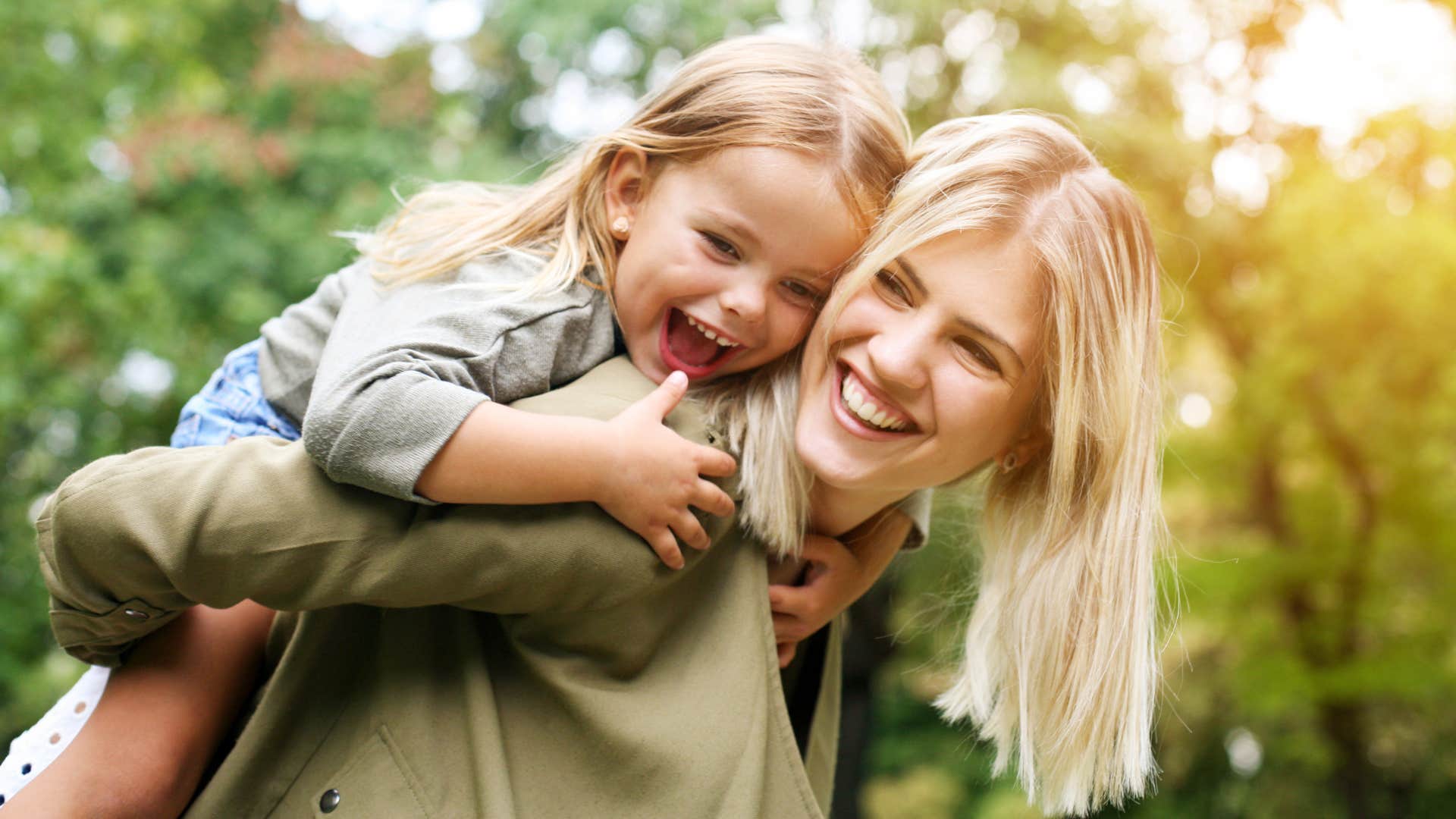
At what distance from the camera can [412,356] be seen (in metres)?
1.65

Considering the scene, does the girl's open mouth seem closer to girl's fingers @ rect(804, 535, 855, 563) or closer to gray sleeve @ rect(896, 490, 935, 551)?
girl's fingers @ rect(804, 535, 855, 563)

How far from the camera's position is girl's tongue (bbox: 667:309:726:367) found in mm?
2086

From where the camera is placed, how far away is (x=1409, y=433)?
26.0 ft

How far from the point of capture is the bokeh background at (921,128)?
6586mm

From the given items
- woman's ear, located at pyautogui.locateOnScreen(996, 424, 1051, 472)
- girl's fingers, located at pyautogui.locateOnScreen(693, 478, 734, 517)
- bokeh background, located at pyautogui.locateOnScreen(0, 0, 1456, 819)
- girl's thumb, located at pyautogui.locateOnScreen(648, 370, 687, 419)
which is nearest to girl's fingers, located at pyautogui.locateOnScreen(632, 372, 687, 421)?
girl's thumb, located at pyautogui.locateOnScreen(648, 370, 687, 419)

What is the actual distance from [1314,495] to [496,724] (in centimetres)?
841

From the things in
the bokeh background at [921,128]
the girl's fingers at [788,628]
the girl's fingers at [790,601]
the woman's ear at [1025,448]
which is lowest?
the bokeh background at [921,128]

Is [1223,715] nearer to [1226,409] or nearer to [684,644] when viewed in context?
[1226,409]

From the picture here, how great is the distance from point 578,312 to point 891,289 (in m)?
0.51

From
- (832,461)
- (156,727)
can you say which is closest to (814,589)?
(832,461)

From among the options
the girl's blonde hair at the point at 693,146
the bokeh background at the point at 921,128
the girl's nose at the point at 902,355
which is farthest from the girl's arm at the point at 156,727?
the bokeh background at the point at 921,128

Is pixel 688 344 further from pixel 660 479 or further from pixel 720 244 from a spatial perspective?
pixel 660 479

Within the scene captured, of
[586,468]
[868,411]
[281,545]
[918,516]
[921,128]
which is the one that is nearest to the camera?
[281,545]

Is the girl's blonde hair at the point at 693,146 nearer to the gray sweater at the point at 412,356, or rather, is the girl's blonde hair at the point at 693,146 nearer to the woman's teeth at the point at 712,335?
the gray sweater at the point at 412,356
